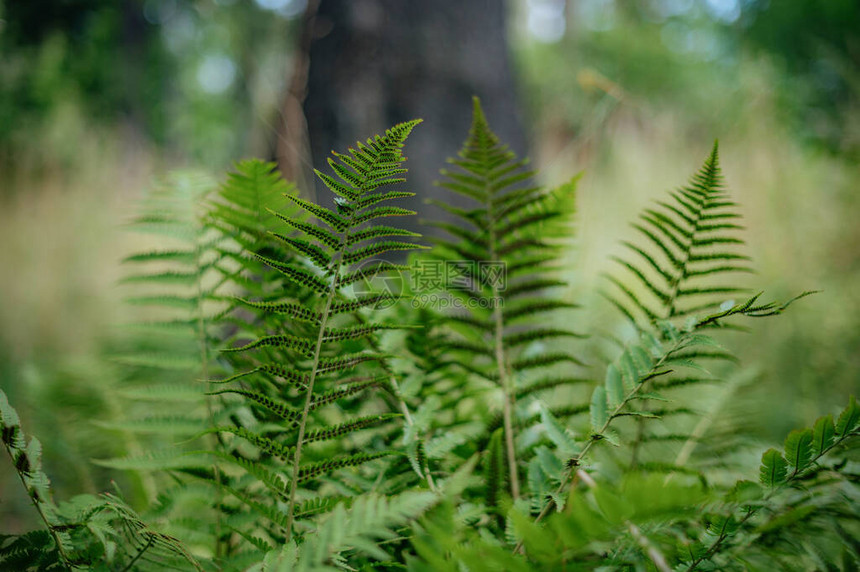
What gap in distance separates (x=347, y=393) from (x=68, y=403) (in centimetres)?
84

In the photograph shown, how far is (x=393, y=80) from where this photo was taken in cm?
132

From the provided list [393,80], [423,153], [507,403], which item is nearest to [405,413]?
[507,403]

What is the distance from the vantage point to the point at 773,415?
1.20m

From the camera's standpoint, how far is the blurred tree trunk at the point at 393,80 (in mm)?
1290

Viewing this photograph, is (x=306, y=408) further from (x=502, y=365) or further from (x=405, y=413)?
(x=502, y=365)

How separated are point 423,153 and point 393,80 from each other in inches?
8.5

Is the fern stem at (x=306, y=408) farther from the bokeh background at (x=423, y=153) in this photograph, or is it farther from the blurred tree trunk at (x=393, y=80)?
the blurred tree trunk at (x=393, y=80)

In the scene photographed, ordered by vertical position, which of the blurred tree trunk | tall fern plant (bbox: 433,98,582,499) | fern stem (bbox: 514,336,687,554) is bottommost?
fern stem (bbox: 514,336,687,554)

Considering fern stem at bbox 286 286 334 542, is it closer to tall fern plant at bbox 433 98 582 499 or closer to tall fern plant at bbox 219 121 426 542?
tall fern plant at bbox 219 121 426 542

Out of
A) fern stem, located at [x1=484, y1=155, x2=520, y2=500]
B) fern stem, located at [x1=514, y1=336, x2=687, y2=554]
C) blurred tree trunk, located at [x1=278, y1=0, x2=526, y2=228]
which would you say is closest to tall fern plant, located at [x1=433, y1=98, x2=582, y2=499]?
fern stem, located at [x1=484, y1=155, x2=520, y2=500]

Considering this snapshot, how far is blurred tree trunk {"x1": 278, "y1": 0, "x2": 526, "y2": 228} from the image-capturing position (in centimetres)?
129

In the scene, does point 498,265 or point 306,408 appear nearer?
point 306,408

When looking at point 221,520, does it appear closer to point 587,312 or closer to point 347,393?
point 347,393

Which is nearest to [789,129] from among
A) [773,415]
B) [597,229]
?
[597,229]
